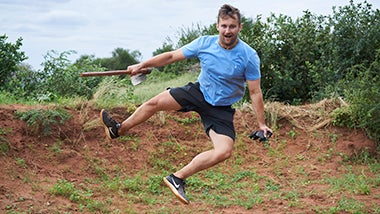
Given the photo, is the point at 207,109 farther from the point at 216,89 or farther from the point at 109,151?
the point at 109,151

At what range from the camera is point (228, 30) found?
6.45 m

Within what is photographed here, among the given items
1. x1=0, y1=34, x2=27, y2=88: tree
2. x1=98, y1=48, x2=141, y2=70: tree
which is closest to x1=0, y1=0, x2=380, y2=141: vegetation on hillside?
x1=0, y1=34, x2=27, y2=88: tree

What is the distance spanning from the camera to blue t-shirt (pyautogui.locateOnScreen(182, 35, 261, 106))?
656 cm

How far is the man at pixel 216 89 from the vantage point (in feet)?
21.4

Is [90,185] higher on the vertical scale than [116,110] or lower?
lower

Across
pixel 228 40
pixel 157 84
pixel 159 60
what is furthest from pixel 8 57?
pixel 228 40

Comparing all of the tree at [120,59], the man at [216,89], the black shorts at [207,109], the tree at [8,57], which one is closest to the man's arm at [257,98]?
the man at [216,89]

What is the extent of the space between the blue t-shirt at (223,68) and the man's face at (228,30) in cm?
9

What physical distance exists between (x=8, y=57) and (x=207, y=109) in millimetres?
5641

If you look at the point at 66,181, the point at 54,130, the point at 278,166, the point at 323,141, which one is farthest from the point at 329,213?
the point at 54,130

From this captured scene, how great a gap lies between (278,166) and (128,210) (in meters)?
2.89

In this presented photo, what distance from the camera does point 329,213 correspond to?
25.3ft

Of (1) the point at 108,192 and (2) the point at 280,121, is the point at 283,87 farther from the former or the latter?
(1) the point at 108,192

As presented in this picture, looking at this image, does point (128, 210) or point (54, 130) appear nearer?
point (128, 210)
